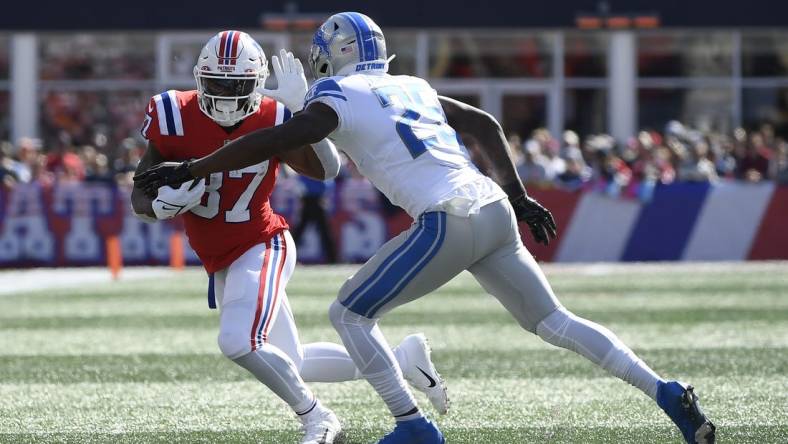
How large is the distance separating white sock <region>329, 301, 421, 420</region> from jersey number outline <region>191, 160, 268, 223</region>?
2.55 feet

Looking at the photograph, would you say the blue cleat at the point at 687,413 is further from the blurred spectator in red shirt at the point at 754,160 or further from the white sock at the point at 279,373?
the blurred spectator in red shirt at the point at 754,160

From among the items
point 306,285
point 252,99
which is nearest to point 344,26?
point 252,99

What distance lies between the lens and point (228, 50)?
5.78 m

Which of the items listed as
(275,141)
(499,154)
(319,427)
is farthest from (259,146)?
(319,427)

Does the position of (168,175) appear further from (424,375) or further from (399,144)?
(424,375)

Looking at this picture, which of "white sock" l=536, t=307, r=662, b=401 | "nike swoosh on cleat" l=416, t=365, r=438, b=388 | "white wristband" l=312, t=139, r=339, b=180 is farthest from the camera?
"nike swoosh on cleat" l=416, t=365, r=438, b=388

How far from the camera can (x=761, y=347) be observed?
9.08 metres

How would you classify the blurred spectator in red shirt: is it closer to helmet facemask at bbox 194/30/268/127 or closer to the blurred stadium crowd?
the blurred stadium crowd

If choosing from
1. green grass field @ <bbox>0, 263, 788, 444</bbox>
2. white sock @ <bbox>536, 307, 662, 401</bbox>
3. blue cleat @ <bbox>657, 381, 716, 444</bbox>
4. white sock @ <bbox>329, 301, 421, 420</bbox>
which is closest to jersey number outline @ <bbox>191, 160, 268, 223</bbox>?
white sock @ <bbox>329, 301, 421, 420</bbox>

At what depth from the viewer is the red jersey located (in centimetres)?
589

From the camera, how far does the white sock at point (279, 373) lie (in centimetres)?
555

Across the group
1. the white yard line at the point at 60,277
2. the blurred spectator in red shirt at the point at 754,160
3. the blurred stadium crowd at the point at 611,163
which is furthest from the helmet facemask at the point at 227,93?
the blurred spectator in red shirt at the point at 754,160

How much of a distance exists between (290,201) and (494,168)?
12035mm

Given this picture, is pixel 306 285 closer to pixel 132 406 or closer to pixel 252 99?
pixel 132 406
